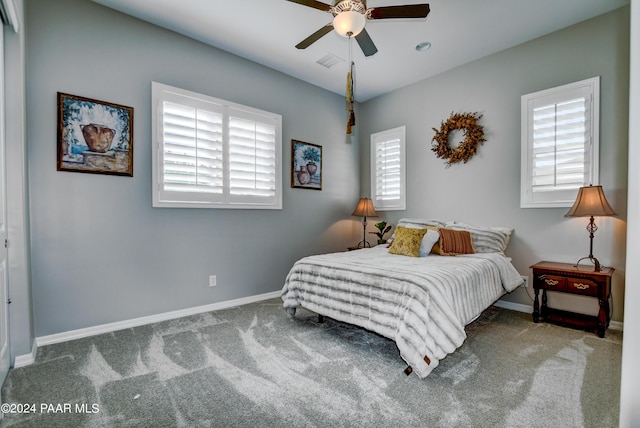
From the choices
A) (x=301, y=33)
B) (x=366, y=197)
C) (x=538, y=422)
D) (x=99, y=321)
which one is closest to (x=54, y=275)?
(x=99, y=321)

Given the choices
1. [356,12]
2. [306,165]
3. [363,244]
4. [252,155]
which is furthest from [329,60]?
[363,244]

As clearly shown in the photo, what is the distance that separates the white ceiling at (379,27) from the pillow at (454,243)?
7.08ft

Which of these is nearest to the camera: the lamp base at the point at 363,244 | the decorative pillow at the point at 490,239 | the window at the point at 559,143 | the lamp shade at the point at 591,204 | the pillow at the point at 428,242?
the lamp shade at the point at 591,204

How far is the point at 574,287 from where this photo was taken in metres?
2.79

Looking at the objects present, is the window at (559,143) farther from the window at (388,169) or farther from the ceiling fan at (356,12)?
the ceiling fan at (356,12)

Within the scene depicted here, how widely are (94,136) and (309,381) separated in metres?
2.80

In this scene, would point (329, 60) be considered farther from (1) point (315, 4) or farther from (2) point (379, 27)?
(1) point (315, 4)

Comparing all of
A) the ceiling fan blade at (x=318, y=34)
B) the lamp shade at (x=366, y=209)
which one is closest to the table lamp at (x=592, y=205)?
the lamp shade at (x=366, y=209)

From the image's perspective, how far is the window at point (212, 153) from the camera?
10.4ft

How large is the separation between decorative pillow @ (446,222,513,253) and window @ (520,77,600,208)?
0.39m

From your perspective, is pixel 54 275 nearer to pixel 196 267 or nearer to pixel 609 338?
pixel 196 267

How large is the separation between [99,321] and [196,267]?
3.19 feet

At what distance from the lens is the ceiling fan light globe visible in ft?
6.87

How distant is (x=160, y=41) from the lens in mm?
3191
